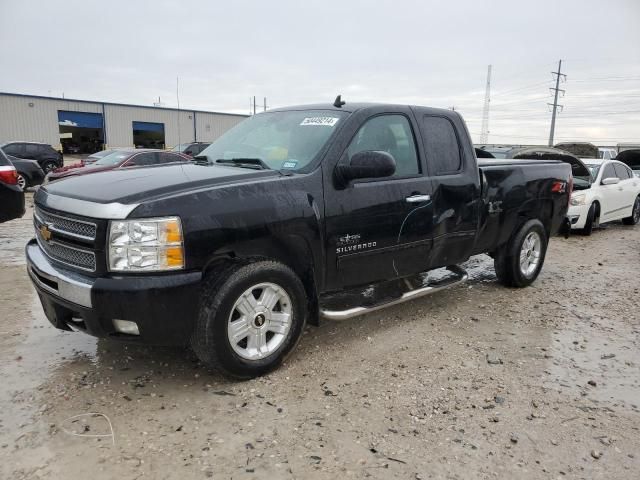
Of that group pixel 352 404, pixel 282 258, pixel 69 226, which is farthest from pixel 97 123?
pixel 352 404

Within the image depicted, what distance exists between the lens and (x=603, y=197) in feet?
32.6

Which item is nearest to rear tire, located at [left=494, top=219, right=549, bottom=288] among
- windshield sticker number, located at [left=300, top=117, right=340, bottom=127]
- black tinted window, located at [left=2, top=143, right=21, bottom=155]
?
windshield sticker number, located at [left=300, top=117, right=340, bottom=127]

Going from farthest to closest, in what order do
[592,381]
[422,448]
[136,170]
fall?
[136,170] → [592,381] → [422,448]

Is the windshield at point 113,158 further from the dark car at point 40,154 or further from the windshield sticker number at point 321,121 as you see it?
the windshield sticker number at point 321,121

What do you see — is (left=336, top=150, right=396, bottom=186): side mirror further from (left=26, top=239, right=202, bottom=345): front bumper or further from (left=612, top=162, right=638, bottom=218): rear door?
(left=612, top=162, right=638, bottom=218): rear door

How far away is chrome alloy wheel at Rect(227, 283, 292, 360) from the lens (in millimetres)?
3277

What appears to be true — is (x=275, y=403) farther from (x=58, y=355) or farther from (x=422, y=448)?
(x=58, y=355)

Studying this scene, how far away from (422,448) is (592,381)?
5.35 ft

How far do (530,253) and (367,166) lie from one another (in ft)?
10.5

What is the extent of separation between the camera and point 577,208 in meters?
9.48

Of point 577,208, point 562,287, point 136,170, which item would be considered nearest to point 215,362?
point 136,170

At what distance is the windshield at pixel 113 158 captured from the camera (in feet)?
47.1

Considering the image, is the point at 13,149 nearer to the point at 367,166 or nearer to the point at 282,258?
the point at 282,258

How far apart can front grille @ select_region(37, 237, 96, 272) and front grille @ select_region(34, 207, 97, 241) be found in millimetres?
89
